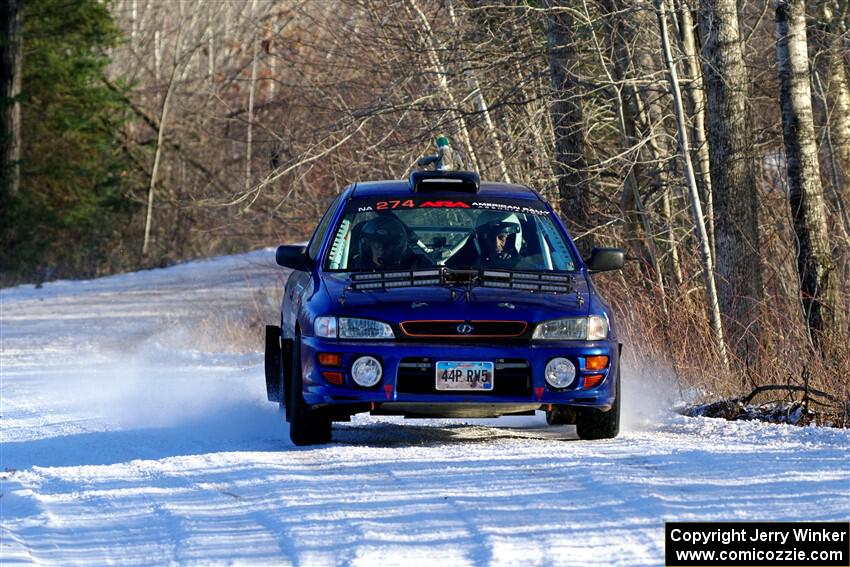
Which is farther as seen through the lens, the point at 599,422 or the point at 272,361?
the point at 272,361

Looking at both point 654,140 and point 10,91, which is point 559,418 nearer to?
point 654,140

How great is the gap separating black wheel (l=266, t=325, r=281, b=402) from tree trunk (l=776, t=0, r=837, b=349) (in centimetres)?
562

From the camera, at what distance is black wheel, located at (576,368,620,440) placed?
9523mm

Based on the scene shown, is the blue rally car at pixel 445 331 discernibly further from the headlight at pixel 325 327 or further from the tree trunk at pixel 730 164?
the tree trunk at pixel 730 164

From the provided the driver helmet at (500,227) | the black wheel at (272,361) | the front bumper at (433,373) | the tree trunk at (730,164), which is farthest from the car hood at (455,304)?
the tree trunk at (730,164)

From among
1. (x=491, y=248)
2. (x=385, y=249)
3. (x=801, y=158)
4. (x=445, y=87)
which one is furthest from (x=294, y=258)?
(x=445, y=87)

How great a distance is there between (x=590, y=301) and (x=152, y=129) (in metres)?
45.6

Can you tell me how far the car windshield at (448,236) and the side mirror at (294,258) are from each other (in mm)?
148

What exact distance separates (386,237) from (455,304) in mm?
1367

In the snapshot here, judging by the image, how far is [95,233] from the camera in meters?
46.3

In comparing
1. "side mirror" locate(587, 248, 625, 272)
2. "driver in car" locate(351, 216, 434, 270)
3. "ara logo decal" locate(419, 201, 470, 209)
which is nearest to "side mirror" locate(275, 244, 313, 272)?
"driver in car" locate(351, 216, 434, 270)

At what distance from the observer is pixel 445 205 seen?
34.2ft

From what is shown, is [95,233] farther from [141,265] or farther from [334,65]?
[334,65]

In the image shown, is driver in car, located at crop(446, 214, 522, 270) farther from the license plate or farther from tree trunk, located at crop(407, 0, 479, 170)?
tree trunk, located at crop(407, 0, 479, 170)
